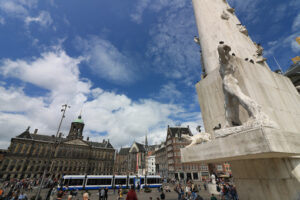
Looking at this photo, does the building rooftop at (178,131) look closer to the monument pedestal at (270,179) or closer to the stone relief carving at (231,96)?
Result: the monument pedestal at (270,179)

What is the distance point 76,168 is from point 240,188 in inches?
3659

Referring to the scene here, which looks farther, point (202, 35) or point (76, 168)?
point (76, 168)

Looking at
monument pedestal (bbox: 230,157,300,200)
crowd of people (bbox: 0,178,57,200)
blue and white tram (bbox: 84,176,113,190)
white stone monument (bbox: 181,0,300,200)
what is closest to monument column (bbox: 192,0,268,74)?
white stone monument (bbox: 181,0,300,200)

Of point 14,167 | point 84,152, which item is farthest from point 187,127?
point 14,167

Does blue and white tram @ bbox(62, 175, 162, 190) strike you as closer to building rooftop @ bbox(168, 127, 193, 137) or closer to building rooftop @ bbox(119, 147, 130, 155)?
building rooftop @ bbox(168, 127, 193, 137)

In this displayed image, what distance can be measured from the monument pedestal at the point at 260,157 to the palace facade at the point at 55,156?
6688 centimetres

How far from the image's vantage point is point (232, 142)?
301cm

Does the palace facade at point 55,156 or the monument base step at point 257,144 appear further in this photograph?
the palace facade at point 55,156

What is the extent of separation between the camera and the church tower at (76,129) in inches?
3404

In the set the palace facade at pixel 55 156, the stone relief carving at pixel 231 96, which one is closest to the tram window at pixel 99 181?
the stone relief carving at pixel 231 96

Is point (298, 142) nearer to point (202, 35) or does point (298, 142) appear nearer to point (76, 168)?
point (202, 35)

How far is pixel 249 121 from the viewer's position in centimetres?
316

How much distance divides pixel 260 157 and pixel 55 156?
9221 cm

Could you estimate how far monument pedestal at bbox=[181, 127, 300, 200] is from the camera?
8.17 feet
